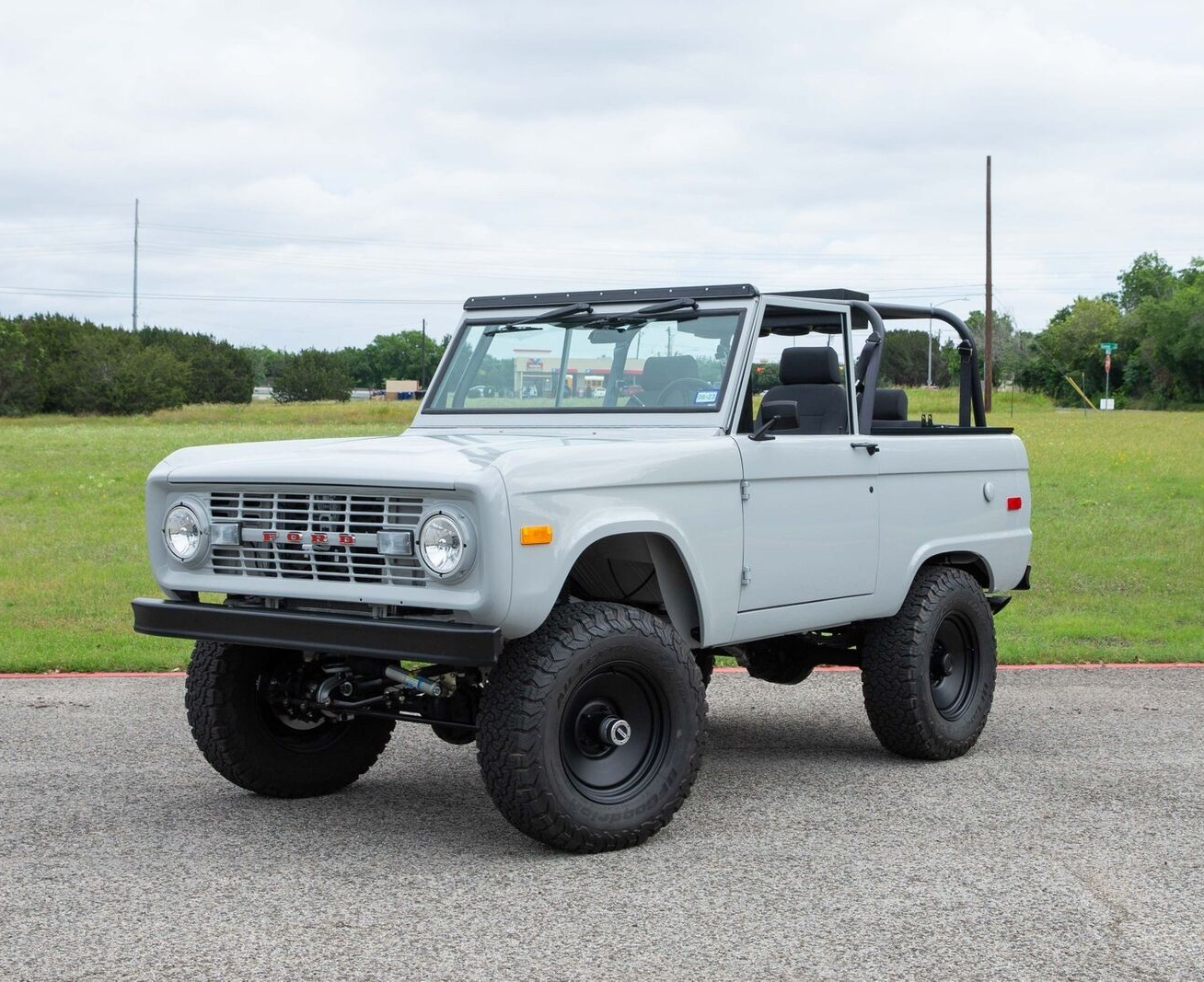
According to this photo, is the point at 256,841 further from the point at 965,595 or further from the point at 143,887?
the point at 965,595

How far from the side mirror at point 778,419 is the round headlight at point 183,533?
2.29 metres

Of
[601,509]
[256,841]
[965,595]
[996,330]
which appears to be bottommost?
[256,841]

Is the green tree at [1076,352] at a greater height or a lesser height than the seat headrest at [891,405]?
greater

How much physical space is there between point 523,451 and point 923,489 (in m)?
2.71

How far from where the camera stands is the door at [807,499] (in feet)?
20.8

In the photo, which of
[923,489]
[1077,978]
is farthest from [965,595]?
Answer: [1077,978]

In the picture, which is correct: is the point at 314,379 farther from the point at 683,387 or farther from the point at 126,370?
the point at 683,387

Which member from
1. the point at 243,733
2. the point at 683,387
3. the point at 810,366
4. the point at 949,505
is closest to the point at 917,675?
the point at 949,505

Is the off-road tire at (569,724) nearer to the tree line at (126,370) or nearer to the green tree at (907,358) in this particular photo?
the green tree at (907,358)

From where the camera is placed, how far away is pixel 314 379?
9506 centimetres

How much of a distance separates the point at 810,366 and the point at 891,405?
132cm

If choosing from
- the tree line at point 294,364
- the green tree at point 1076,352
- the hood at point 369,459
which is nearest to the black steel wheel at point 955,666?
the hood at point 369,459

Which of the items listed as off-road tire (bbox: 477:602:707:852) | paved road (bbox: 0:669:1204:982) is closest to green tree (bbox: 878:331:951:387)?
paved road (bbox: 0:669:1204:982)

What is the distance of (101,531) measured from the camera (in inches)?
741
